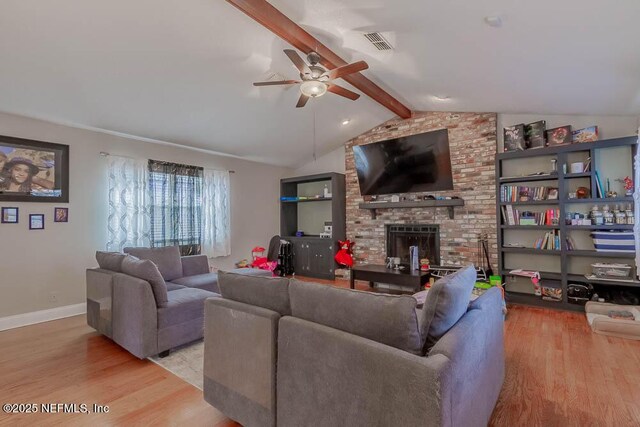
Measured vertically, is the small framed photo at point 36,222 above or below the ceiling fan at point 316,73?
below

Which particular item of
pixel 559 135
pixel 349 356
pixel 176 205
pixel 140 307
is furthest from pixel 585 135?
pixel 176 205

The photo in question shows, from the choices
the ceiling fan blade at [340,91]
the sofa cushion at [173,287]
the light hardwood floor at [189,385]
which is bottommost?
the light hardwood floor at [189,385]

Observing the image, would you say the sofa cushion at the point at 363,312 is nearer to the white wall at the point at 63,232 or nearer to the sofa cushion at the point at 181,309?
the sofa cushion at the point at 181,309

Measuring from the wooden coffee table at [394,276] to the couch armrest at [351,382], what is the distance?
3.13 m

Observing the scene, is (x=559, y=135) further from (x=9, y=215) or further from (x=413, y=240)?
(x=9, y=215)

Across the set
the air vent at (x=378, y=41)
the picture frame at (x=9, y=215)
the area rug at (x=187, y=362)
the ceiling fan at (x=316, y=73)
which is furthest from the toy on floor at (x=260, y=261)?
the air vent at (x=378, y=41)

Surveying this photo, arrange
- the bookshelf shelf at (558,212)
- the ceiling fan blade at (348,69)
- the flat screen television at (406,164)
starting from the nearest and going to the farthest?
the ceiling fan blade at (348,69) → the bookshelf shelf at (558,212) → the flat screen television at (406,164)

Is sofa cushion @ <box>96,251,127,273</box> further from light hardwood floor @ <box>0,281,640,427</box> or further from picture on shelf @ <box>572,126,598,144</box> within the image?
picture on shelf @ <box>572,126,598,144</box>

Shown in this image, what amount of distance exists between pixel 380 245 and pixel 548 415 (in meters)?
3.91

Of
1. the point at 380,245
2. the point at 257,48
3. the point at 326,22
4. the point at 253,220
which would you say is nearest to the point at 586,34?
the point at 326,22

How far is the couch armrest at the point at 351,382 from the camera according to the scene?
1093 mm

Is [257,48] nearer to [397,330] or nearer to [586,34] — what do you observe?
[586,34]

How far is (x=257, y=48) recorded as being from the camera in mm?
3172

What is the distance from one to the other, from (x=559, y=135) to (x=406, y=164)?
2.02 m
